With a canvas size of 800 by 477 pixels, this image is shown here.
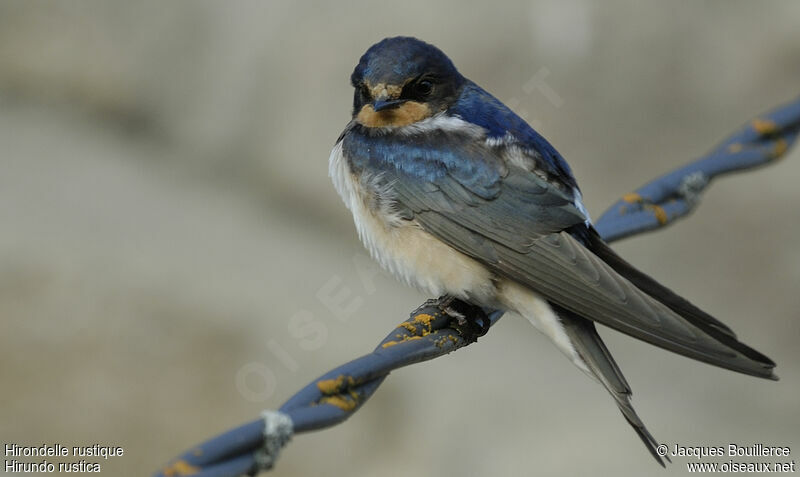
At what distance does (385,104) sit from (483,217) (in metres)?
0.28

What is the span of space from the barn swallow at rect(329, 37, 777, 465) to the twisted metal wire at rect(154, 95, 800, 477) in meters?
0.08

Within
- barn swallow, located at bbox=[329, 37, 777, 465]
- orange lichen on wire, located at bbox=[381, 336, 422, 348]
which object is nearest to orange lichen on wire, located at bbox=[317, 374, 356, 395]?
orange lichen on wire, located at bbox=[381, 336, 422, 348]

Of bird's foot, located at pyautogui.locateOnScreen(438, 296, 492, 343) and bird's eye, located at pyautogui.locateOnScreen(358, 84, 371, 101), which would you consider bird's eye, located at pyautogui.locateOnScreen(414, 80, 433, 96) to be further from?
bird's foot, located at pyautogui.locateOnScreen(438, 296, 492, 343)

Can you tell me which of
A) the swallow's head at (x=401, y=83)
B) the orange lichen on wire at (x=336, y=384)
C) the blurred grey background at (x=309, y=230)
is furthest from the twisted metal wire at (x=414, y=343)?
the blurred grey background at (x=309, y=230)

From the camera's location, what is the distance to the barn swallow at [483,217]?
1531 millimetres

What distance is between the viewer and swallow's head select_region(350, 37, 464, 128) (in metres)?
1.85

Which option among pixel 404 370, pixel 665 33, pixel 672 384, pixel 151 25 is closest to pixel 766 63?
pixel 665 33

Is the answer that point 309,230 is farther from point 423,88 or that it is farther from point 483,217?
point 483,217

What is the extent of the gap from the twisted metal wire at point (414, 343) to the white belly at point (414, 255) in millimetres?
48

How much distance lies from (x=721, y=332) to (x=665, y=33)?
1.93m

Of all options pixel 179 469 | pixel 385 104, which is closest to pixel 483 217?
pixel 385 104

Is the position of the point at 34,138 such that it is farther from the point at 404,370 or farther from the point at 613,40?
the point at 613,40

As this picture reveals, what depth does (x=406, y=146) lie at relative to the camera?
71.4 inches

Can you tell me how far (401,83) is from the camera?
6.12ft
